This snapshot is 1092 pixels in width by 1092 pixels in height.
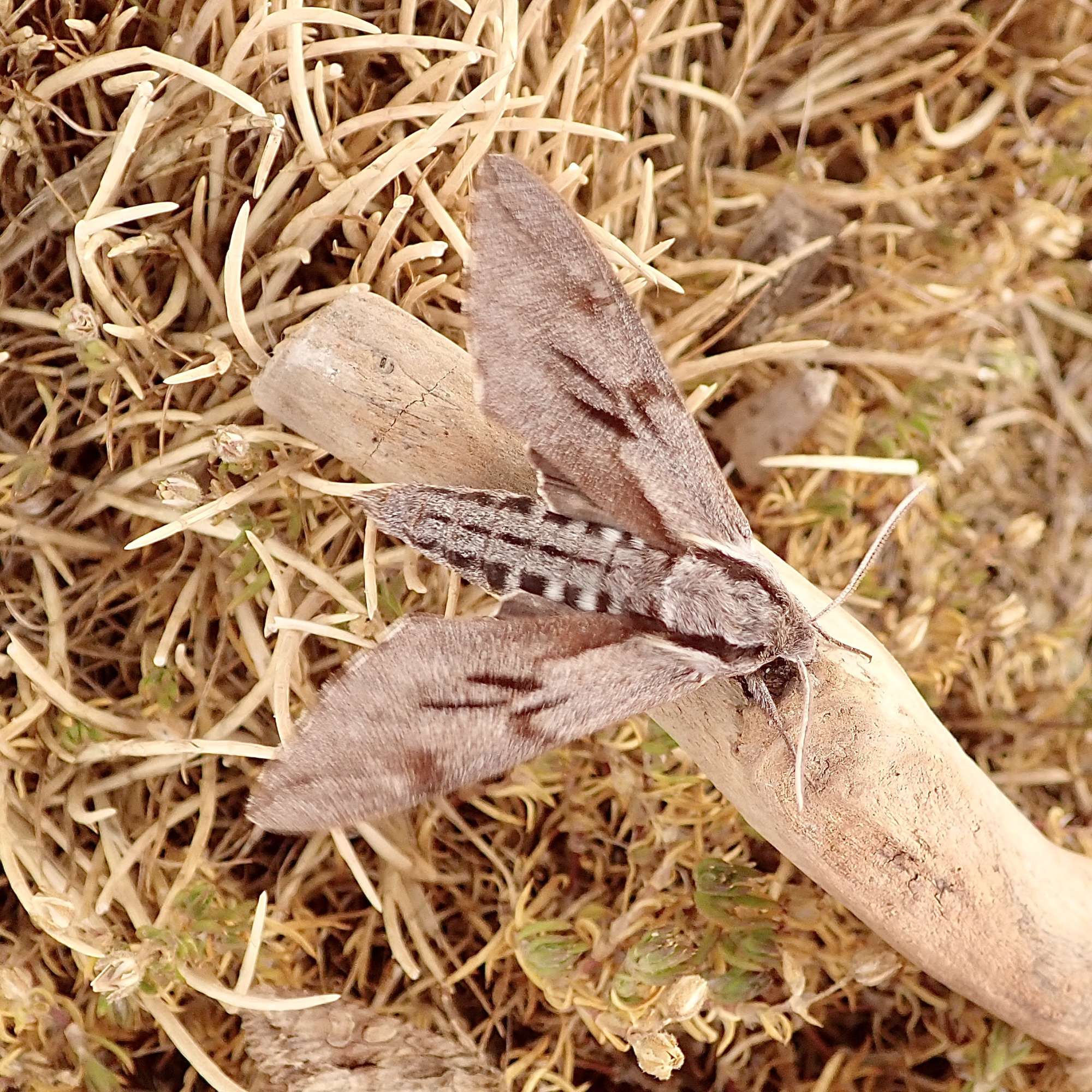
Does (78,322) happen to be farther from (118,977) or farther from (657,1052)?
(657,1052)

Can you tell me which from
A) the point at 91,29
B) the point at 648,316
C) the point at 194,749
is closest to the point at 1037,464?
the point at 648,316

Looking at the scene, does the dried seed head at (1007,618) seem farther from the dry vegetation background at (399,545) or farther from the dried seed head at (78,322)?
the dried seed head at (78,322)

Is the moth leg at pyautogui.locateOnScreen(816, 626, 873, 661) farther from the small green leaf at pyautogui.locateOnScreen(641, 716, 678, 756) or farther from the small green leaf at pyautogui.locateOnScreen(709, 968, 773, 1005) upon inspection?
the small green leaf at pyautogui.locateOnScreen(709, 968, 773, 1005)

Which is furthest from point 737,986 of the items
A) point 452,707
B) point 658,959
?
point 452,707

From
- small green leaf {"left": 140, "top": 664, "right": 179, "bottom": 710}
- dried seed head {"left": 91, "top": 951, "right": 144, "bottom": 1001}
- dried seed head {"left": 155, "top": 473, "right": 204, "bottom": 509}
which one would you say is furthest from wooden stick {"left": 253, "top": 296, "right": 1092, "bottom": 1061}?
dried seed head {"left": 91, "top": 951, "right": 144, "bottom": 1001}

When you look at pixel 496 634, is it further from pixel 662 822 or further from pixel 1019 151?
pixel 1019 151
